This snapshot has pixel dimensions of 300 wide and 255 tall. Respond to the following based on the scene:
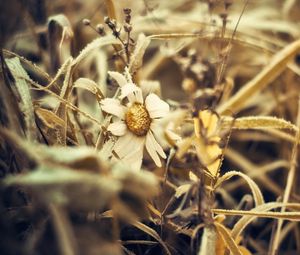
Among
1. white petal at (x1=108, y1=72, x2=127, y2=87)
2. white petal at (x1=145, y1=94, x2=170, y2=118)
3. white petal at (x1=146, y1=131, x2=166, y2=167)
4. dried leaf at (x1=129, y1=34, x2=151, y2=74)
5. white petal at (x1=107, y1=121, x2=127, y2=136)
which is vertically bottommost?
white petal at (x1=146, y1=131, x2=166, y2=167)

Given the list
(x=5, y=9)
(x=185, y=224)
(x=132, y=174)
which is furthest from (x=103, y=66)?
(x=132, y=174)

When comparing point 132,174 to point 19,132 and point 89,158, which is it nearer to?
point 89,158

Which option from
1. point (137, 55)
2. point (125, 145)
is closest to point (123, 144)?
point (125, 145)

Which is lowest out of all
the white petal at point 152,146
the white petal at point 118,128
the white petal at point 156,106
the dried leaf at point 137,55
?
the white petal at point 152,146

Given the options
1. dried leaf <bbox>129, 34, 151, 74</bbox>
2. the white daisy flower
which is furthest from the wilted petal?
dried leaf <bbox>129, 34, 151, 74</bbox>

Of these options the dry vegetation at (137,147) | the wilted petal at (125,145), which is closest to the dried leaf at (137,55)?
the dry vegetation at (137,147)

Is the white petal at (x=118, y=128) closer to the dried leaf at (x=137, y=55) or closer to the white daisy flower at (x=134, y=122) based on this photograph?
the white daisy flower at (x=134, y=122)

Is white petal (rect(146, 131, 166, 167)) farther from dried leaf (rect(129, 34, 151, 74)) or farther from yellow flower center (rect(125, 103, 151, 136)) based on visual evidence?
dried leaf (rect(129, 34, 151, 74))
